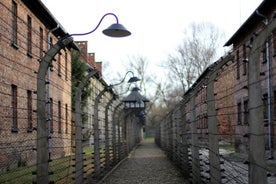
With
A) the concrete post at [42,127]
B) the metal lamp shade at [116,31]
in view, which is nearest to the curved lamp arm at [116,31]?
the metal lamp shade at [116,31]

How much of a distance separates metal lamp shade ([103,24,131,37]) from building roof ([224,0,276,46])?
46.2ft

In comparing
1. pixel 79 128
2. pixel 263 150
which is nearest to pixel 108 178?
pixel 79 128

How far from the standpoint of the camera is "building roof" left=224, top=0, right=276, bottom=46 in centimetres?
2216

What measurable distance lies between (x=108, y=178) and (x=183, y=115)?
106 inches

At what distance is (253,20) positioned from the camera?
25.1 metres

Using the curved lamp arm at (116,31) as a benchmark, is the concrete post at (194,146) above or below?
below

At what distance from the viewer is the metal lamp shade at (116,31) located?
8.96m

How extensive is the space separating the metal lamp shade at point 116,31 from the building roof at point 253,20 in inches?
554

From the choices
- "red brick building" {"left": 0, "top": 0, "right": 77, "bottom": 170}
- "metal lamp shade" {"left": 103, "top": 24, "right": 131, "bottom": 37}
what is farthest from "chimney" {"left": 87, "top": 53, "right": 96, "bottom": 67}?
"metal lamp shade" {"left": 103, "top": 24, "right": 131, "bottom": 37}

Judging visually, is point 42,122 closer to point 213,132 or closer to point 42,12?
point 213,132

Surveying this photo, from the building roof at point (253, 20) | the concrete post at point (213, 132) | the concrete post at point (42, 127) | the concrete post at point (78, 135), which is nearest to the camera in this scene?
the concrete post at point (42, 127)

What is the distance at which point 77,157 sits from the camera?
9453 millimetres

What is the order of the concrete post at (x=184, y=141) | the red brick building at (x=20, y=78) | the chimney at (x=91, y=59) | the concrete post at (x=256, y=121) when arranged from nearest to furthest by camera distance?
the concrete post at (x=256, y=121), the concrete post at (x=184, y=141), the red brick building at (x=20, y=78), the chimney at (x=91, y=59)

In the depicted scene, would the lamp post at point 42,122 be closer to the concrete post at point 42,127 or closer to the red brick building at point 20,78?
the concrete post at point 42,127
